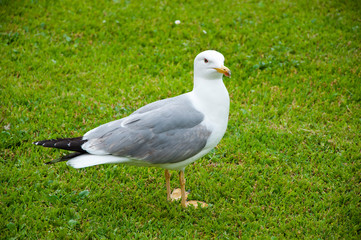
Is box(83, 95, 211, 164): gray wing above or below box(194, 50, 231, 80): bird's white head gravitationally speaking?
below

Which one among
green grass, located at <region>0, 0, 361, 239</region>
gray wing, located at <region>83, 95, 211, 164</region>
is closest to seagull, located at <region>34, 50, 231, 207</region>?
gray wing, located at <region>83, 95, 211, 164</region>

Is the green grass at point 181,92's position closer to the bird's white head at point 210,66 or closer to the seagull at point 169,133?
the seagull at point 169,133

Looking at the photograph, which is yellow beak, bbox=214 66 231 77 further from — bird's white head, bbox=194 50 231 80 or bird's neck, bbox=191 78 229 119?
bird's neck, bbox=191 78 229 119

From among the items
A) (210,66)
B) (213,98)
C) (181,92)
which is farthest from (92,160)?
(181,92)

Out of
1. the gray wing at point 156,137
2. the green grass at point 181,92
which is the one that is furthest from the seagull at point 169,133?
the green grass at point 181,92

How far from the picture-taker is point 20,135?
4402 millimetres

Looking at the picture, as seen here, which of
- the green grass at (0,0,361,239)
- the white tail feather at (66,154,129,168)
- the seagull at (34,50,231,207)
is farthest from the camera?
the green grass at (0,0,361,239)

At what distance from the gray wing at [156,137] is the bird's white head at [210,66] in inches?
14.0

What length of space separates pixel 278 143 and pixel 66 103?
2.87 metres

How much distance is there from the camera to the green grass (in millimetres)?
3592

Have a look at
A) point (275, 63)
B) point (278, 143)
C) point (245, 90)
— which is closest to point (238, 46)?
point (275, 63)

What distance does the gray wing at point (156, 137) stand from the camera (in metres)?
3.34

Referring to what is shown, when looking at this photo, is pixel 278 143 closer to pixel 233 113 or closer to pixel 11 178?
pixel 233 113

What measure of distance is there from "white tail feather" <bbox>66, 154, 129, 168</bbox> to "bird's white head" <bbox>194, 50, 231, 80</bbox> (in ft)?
3.53
